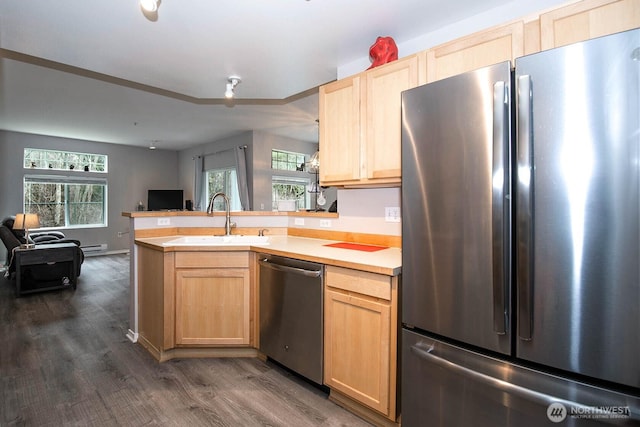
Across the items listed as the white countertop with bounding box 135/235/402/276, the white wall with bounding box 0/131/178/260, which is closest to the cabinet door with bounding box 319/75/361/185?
the white countertop with bounding box 135/235/402/276

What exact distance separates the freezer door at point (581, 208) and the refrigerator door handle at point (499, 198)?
0.17 ft

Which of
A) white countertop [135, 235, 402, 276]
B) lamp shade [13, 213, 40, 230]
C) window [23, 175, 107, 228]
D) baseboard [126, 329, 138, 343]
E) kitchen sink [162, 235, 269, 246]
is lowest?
baseboard [126, 329, 138, 343]

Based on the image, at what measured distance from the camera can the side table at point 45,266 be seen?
4125 millimetres

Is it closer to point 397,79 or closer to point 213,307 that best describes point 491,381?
point 397,79

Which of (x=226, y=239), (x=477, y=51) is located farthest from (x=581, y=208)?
(x=226, y=239)

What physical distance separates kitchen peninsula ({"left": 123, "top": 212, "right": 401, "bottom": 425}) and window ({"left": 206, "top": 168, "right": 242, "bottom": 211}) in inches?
162

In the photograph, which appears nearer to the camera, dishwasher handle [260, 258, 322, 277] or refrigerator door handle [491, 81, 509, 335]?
refrigerator door handle [491, 81, 509, 335]

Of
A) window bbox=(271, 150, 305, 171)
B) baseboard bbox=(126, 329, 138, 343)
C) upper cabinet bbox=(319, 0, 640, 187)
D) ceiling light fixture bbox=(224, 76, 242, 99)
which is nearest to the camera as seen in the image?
upper cabinet bbox=(319, 0, 640, 187)

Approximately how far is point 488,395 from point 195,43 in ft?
9.28

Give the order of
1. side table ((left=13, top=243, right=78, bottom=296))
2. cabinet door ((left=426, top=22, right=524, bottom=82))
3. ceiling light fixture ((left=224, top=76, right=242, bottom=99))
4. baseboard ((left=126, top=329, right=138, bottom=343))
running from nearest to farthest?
cabinet door ((left=426, top=22, right=524, bottom=82))
baseboard ((left=126, top=329, right=138, bottom=343))
ceiling light fixture ((left=224, top=76, right=242, bottom=99))
side table ((left=13, top=243, right=78, bottom=296))

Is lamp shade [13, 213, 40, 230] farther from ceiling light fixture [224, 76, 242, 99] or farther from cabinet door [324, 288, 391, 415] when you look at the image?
cabinet door [324, 288, 391, 415]

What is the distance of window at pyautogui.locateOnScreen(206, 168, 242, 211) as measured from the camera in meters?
7.13

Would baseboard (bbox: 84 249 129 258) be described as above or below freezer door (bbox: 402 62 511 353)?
below

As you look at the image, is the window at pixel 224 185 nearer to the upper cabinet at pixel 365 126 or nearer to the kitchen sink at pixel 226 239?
the kitchen sink at pixel 226 239
